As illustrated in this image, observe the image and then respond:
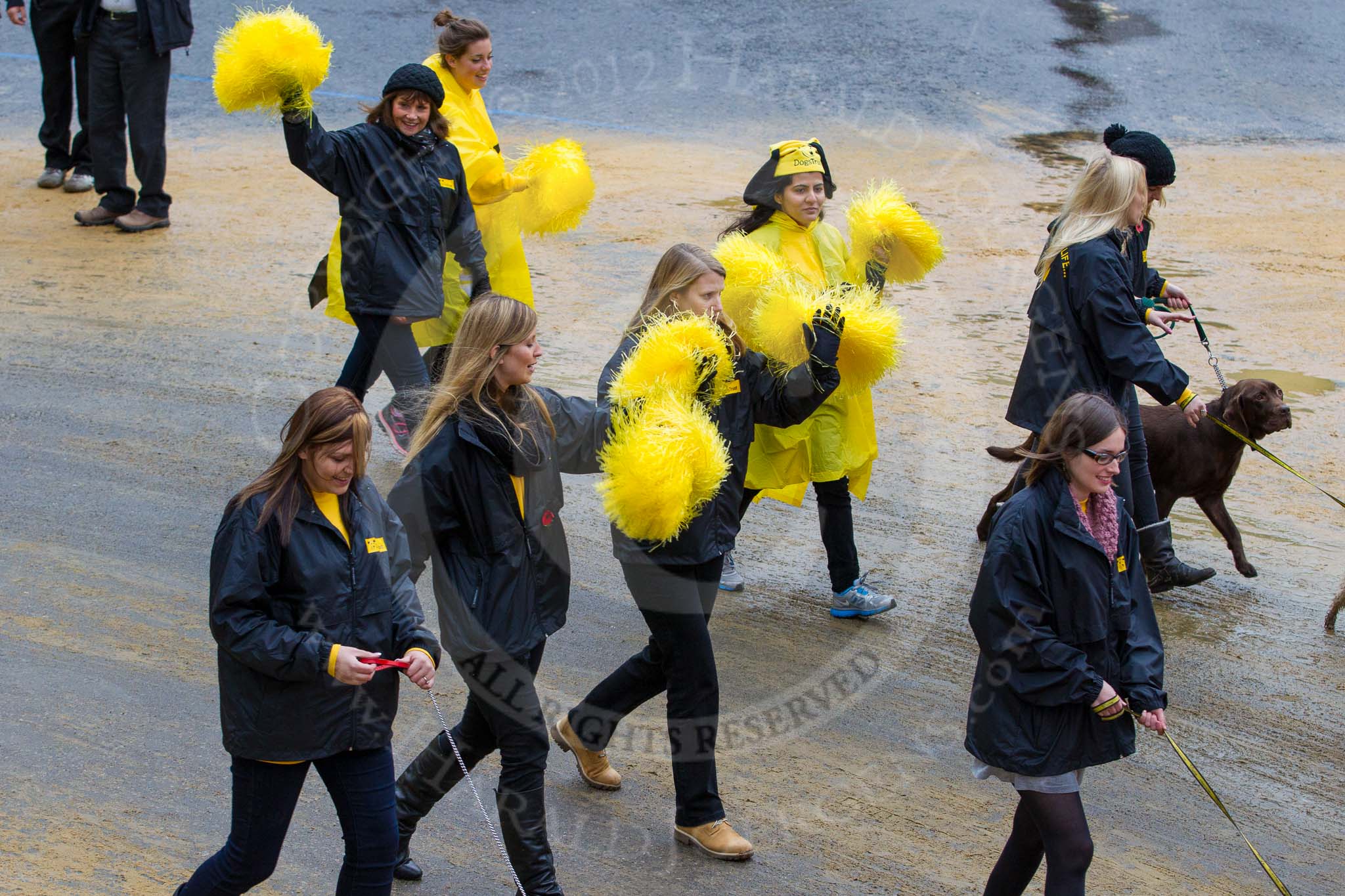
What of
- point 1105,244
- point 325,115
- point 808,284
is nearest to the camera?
point 1105,244

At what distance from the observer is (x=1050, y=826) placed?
327 centimetres

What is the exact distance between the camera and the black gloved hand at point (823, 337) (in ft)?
13.8

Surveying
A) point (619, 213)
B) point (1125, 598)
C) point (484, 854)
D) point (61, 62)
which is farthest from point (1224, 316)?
point (61, 62)

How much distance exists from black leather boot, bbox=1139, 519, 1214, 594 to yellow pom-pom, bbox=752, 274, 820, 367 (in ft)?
7.03

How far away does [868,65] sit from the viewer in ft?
54.7

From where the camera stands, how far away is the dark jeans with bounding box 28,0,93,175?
10.5 meters

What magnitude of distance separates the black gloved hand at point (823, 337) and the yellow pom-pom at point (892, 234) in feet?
4.27

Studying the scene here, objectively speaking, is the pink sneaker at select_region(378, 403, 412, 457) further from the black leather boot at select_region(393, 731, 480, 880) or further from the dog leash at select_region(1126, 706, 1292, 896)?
the dog leash at select_region(1126, 706, 1292, 896)

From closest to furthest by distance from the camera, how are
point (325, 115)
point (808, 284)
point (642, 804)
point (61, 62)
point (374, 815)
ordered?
point (374, 815) → point (642, 804) → point (808, 284) → point (61, 62) → point (325, 115)

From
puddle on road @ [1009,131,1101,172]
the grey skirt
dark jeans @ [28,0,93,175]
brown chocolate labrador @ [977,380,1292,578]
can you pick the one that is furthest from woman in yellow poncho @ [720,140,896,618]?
puddle on road @ [1009,131,1101,172]

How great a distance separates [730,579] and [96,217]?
281 inches

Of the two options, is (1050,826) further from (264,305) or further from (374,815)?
(264,305)

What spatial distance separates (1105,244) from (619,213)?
718cm

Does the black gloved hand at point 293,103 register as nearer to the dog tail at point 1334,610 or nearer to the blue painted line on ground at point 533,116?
the dog tail at point 1334,610
